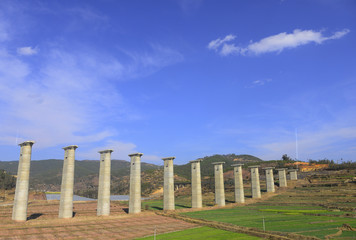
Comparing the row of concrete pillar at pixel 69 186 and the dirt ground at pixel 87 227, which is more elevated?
the row of concrete pillar at pixel 69 186

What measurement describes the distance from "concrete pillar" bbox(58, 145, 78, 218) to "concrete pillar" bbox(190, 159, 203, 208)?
23.8 m

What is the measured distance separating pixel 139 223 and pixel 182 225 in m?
6.08

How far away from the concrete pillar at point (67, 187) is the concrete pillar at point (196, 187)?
78.1ft

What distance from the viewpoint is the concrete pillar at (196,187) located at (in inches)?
2057

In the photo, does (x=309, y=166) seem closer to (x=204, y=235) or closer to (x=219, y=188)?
(x=219, y=188)

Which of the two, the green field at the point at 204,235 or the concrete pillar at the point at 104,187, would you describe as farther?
the concrete pillar at the point at 104,187

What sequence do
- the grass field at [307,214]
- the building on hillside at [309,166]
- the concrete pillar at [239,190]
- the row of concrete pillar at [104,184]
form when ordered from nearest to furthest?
the grass field at [307,214] → the row of concrete pillar at [104,184] → the concrete pillar at [239,190] → the building on hillside at [309,166]

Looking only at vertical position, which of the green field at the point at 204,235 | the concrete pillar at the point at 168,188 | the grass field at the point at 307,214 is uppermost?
the concrete pillar at the point at 168,188

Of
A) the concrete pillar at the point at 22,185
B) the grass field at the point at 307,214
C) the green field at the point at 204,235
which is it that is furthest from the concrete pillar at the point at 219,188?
the concrete pillar at the point at 22,185

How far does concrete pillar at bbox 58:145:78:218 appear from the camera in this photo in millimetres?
37344

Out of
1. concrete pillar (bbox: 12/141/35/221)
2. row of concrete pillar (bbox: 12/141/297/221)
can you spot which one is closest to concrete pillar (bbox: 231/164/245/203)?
row of concrete pillar (bbox: 12/141/297/221)

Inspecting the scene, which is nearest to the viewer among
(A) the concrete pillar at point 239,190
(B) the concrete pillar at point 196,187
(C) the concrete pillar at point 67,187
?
(C) the concrete pillar at point 67,187

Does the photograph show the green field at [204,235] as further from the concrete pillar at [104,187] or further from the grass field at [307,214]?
the concrete pillar at [104,187]

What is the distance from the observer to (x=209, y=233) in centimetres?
3028
